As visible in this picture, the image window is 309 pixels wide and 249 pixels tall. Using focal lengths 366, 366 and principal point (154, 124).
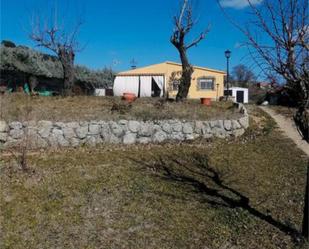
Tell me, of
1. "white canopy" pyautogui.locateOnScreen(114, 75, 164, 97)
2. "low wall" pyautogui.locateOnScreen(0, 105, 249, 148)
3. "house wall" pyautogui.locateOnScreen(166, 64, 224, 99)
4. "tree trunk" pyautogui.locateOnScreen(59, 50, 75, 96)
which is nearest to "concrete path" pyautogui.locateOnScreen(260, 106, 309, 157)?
Answer: "low wall" pyautogui.locateOnScreen(0, 105, 249, 148)

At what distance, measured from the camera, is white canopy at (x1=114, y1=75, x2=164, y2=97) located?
28.0 m

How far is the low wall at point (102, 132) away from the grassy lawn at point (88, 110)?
31 cm

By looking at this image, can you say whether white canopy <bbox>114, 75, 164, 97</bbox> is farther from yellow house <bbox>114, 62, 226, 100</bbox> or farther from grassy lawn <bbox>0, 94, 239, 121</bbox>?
grassy lawn <bbox>0, 94, 239, 121</bbox>

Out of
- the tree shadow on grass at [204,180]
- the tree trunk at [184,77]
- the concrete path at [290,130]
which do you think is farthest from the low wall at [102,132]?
the tree trunk at [184,77]

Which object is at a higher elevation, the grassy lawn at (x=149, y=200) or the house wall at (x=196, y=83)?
the house wall at (x=196, y=83)

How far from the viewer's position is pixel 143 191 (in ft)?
19.7

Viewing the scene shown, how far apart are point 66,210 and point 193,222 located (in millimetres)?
1784

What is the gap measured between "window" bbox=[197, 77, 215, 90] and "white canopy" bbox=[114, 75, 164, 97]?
3020mm

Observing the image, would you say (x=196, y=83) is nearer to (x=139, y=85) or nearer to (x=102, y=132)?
(x=139, y=85)

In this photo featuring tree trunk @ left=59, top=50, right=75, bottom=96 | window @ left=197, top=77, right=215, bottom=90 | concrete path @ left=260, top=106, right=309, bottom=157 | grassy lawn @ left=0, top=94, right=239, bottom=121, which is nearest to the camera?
grassy lawn @ left=0, top=94, right=239, bottom=121

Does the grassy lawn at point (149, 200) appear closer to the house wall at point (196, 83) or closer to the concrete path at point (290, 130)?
the concrete path at point (290, 130)

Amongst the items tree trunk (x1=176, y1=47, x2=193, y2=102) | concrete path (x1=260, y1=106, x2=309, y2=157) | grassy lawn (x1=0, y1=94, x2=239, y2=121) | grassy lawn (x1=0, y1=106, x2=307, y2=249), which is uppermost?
tree trunk (x1=176, y1=47, x2=193, y2=102)

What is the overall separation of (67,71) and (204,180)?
9.02 metres

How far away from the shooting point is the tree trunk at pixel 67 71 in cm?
1388
